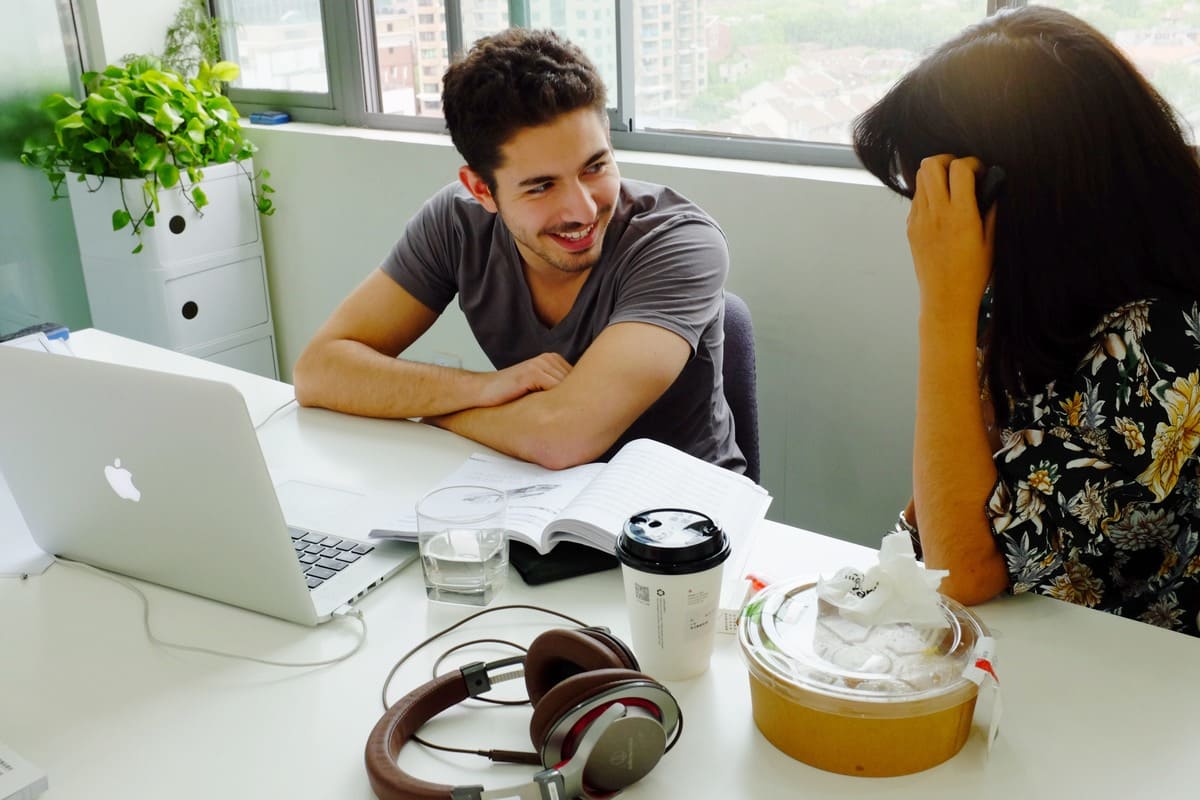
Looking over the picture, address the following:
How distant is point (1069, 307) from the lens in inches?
43.4

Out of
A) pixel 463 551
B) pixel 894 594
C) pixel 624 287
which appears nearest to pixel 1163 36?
pixel 624 287

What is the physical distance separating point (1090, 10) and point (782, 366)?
0.85 metres

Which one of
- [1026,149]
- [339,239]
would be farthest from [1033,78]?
A: [339,239]

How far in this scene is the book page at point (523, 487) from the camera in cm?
121

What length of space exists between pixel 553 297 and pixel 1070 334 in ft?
3.00

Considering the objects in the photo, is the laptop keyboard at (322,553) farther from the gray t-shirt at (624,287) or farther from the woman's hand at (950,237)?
the woman's hand at (950,237)

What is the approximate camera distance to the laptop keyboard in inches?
46.8

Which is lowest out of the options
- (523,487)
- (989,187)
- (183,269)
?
(183,269)

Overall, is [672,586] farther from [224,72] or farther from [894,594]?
[224,72]

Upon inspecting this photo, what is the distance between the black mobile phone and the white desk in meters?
0.40

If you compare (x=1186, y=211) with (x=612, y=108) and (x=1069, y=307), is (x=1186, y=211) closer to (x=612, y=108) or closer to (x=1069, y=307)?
(x=1069, y=307)

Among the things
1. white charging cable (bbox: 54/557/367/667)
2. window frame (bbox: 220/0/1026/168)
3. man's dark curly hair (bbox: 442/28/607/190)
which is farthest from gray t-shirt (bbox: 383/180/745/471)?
white charging cable (bbox: 54/557/367/667)

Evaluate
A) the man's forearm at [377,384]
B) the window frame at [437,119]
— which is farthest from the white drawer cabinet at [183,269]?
the man's forearm at [377,384]

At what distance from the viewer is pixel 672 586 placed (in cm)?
93
